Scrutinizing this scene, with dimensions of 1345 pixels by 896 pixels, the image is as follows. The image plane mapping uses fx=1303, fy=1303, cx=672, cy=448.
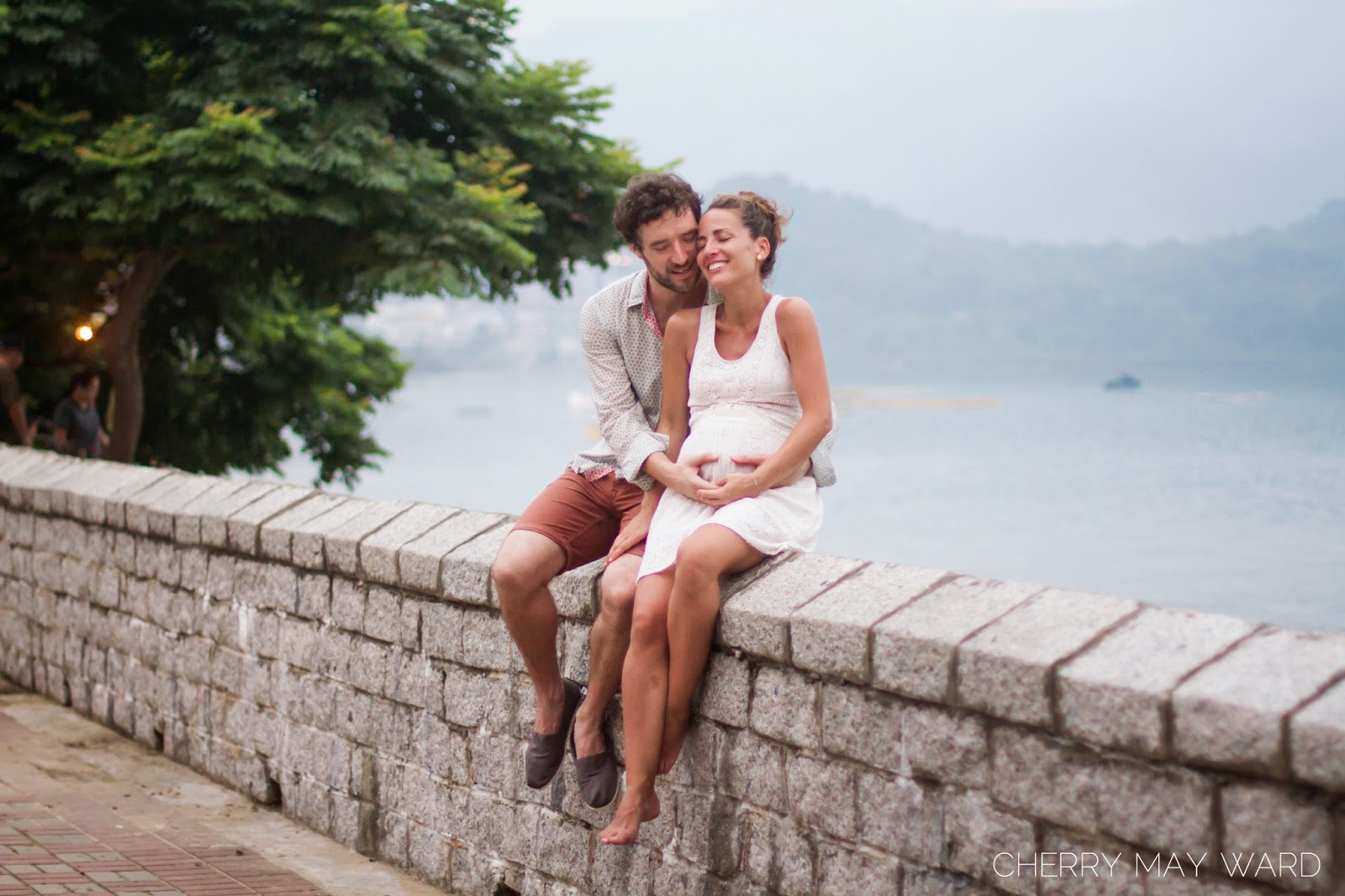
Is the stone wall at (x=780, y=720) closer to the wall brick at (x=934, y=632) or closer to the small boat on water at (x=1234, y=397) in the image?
the wall brick at (x=934, y=632)

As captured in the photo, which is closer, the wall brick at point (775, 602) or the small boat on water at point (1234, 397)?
the wall brick at point (775, 602)

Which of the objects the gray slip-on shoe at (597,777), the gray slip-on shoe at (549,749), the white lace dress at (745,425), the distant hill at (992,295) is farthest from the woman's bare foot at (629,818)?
the distant hill at (992,295)

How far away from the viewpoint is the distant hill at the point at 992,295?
128m

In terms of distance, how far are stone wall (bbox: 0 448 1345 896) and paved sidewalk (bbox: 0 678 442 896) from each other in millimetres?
128

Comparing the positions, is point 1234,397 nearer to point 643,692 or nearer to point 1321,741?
point 643,692

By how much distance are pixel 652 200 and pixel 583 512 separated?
91cm

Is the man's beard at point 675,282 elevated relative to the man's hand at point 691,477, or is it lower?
elevated

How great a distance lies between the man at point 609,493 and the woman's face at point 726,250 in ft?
0.30

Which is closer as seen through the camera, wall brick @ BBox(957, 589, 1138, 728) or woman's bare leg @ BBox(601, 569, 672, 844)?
wall brick @ BBox(957, 589, 1138, 728)

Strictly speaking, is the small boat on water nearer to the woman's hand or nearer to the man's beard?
the man's beard

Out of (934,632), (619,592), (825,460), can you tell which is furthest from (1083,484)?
(934,632)

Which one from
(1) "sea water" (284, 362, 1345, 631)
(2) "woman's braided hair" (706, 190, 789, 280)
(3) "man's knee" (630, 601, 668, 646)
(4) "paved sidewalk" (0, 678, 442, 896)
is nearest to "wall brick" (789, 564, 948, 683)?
(3) "man's knee" (630, 601, 668, 646)

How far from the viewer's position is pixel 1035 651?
243cm

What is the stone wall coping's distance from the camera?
2070mm
